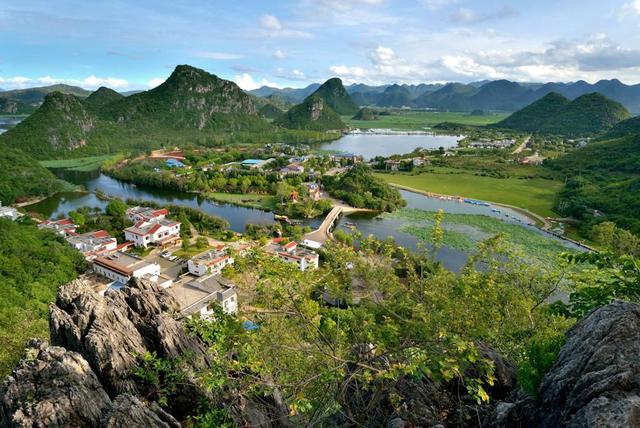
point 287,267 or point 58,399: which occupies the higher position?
point 287,267

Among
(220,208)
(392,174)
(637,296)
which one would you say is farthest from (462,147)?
(637,296)

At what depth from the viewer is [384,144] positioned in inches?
4072

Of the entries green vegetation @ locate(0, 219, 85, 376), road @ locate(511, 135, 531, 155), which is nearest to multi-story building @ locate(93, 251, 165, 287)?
green vegetation @ locate(0, 219, 85, 376)

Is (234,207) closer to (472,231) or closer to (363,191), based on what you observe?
(363,191)

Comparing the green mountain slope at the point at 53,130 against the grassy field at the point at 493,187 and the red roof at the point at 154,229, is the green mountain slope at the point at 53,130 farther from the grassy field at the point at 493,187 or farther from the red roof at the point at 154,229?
the grassy field at the point at 493,187

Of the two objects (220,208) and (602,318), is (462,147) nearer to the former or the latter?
(220,208)

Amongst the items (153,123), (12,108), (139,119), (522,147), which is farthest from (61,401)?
(12,108)

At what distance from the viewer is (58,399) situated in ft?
12.9

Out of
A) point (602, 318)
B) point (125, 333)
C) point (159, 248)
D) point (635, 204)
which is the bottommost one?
point (159, 248)

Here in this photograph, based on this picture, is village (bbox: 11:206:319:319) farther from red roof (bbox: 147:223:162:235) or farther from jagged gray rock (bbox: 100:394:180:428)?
jagged gray rock (bbox: 100:394:180:428)

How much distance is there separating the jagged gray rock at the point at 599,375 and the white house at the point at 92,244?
2660 cm

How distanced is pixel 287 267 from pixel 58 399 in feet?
9.24

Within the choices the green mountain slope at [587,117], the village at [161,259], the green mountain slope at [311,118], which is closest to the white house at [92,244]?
the village at [161,259]

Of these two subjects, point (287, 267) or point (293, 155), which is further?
point (293, 155)
